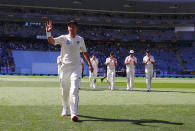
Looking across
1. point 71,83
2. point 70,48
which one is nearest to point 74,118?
point 71,83

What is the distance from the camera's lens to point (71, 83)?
23.8ft

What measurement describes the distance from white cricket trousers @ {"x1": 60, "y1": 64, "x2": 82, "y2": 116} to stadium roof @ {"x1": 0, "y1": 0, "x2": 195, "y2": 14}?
53211mm

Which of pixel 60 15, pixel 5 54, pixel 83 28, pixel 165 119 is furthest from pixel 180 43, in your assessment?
pixel 165 119

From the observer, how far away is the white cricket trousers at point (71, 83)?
709 centimetres

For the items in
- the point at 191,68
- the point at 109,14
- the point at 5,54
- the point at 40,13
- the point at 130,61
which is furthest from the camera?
the point at 109,14

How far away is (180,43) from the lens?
65.9 meters

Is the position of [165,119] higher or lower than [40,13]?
lower

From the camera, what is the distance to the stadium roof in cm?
5919

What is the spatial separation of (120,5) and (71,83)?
56813 millimetres

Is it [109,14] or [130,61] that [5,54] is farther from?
[130,61]

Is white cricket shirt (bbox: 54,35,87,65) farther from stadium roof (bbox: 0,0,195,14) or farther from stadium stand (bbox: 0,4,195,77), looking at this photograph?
stadium roof (bbox: 0,0,195,14)

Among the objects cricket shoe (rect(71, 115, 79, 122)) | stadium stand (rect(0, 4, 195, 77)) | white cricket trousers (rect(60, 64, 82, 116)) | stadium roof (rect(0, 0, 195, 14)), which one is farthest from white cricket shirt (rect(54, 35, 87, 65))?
stadium roof (rect(0, 0, 195, 14))

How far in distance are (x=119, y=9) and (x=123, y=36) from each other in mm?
5959

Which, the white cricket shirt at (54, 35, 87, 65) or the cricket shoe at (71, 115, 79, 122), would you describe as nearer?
the cricket shoe at (71, 115, 79, 122)
